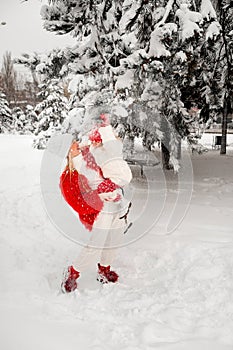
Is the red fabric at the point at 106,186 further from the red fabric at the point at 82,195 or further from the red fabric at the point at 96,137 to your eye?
the red fabric at the point at 96,137

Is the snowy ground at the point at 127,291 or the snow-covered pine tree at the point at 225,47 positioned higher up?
the snow-covered pine tree at the point at 225,47

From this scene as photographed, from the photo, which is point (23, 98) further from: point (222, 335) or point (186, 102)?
point (222, 335)

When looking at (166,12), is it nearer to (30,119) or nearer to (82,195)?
(82,195)

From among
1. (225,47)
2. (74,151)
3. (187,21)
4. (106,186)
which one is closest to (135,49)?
(187,21)

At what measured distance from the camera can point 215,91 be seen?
9922 mm

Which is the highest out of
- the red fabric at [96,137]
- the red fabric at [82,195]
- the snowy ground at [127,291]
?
the red fabric at [96,137]

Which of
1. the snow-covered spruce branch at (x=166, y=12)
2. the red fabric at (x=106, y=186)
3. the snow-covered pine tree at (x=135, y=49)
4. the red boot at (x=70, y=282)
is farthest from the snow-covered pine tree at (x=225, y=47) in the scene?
the red boot at (x=70, y=282)

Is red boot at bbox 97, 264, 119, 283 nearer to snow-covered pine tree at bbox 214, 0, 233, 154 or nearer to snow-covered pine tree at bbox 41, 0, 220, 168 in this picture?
snow-covered pine tree at bbox 41, 0, 220, 168

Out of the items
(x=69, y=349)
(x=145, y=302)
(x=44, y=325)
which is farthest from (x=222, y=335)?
(x=44, y=325)

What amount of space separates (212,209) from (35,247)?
10.3ft

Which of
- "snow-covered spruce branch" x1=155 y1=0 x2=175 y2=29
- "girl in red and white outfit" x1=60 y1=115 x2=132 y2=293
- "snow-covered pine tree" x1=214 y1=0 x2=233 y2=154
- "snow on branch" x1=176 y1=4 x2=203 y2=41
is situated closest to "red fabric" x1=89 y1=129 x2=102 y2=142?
"girl in red and white outfit" x1=60 y1=115 x2=132 y2=293

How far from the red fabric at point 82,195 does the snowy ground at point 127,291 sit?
77 centimetres

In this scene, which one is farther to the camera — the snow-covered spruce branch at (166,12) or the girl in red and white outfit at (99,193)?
the snow-covered spruce branch at (166,12)

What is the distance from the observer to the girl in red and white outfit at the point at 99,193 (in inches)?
150
